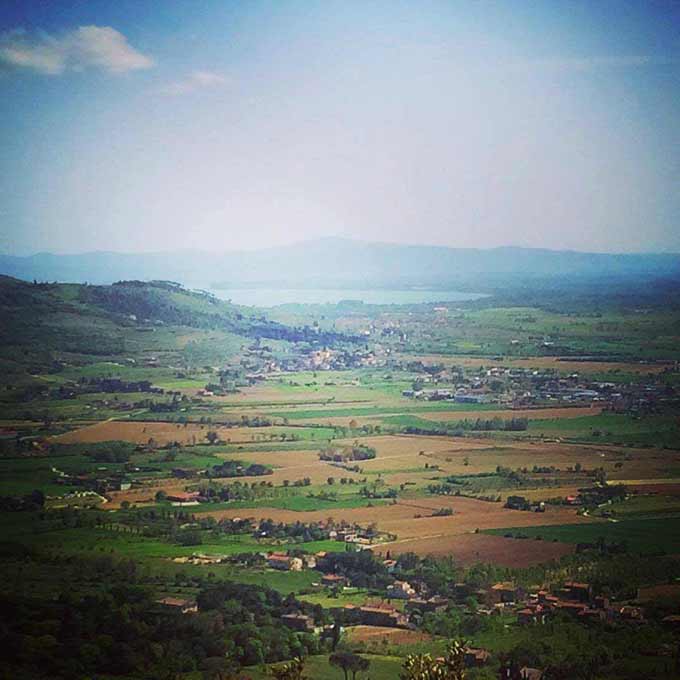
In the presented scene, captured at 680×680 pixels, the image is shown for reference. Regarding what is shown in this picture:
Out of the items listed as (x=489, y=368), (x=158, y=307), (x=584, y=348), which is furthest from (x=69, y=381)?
(x=584, y=348)

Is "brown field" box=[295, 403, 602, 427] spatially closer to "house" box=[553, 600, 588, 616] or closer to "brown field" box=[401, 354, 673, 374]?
"brown field" box=[401, 354, 673, 374]

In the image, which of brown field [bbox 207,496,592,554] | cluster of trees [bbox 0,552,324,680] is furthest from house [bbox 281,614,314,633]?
brown field [bbox 207,496,592,554]

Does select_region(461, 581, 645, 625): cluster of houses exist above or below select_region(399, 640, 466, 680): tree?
below

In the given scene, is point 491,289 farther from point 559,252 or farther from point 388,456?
point 388,456

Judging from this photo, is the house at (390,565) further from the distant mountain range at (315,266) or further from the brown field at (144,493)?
the distant mountain range at (315,266)

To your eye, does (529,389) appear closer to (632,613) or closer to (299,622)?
(632,613)

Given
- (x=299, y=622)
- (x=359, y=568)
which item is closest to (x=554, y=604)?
(x=359, y=568)
